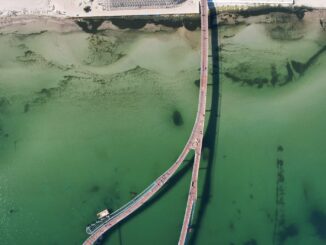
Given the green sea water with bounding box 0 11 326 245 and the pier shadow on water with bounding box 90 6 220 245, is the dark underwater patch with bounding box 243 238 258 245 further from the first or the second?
the pier shadow on water with bounding box 90 6 220 245

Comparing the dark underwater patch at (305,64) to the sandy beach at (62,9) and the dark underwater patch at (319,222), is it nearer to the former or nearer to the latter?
the dark underwater patch at (319,222)

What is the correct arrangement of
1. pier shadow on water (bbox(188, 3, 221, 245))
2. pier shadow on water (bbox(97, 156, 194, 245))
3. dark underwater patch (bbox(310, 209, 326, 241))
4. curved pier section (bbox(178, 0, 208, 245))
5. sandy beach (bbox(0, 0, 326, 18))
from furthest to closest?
dark underwater patch (bbox(310, 209, 326, 241))
sandy beach (bbox(0, 0, 326, 18))
pier shadow on water (bbox(188, 3, 221, 245))
pier shadow on water (bbox(97, 156, 194, 245))
curved pier section (bbox(178, 0, 208, 245))

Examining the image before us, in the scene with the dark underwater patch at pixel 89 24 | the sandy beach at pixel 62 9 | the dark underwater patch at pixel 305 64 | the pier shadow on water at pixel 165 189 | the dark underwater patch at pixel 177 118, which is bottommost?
the pier shadow on water at pixel 165 189

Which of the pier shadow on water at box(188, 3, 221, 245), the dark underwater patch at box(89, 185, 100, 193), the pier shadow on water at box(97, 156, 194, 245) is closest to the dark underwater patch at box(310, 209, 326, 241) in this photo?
the pier shadow on water at box(188, 3, 221, 245)

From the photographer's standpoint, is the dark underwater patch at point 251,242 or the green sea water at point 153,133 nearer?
the green sea water at point 153,133

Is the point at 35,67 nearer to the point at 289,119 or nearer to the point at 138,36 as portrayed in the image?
the point at 138,36

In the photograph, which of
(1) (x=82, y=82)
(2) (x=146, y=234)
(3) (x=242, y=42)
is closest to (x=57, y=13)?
(1) (x=82, y=82)

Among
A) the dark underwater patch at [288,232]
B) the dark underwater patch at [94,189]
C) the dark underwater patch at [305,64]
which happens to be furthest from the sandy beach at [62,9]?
the dark underwater patch at [288,232]
